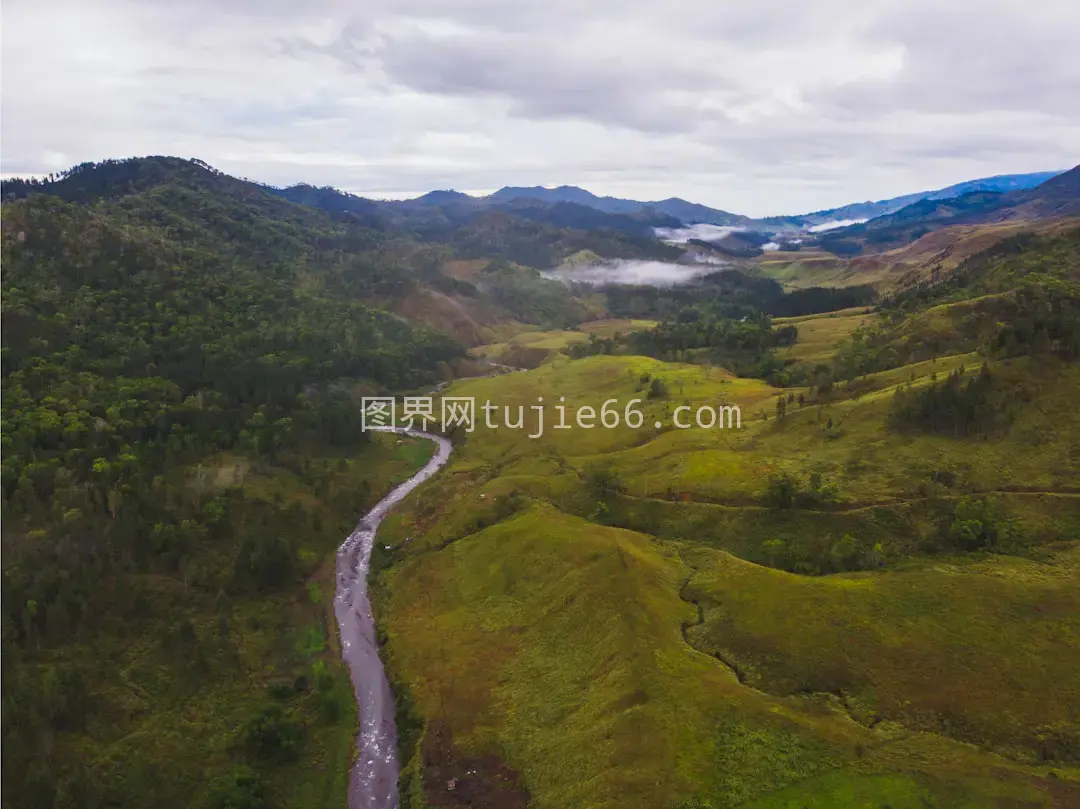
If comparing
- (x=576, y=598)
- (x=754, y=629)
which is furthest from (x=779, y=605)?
(x=576, y=598)

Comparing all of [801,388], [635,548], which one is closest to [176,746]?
[635,548]

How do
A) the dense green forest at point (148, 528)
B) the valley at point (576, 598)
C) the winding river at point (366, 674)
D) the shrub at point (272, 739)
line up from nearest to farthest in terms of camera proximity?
1. the valley at point (576, 598)
2. the winding river at point (366, 674)
3. the dense green forest at point (148, 528)
4. the shrub at point (272, 739)

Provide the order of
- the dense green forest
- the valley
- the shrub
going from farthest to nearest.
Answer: the shrub < the dense green forest < the valley

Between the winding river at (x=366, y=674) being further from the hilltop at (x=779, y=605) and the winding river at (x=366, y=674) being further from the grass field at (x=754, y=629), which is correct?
the grass field at (x=754, y=629)

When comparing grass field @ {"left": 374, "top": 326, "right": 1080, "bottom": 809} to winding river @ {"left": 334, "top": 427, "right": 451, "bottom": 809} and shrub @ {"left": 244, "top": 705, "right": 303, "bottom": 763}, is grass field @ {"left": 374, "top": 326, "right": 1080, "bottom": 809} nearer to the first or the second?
winding river @ {"left": 334, "top": 427, "right": 451, "bottom": 809}

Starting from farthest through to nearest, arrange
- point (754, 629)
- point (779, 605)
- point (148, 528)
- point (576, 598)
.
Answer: point (148, 528) → point (576, 598) → point (779, 605) → point (754, 629)

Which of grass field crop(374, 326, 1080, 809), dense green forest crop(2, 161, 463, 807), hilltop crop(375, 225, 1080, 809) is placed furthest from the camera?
dense green forest crop(2, 161, 463, 807)

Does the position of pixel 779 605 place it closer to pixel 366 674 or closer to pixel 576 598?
pixel 576 598

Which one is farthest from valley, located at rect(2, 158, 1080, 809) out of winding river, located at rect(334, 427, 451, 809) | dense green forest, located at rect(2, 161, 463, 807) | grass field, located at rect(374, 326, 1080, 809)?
winding river, located at rect(334, 427, 451, 809)

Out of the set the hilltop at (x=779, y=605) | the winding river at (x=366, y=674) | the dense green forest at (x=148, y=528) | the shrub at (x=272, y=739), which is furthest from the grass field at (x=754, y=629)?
the dense green forest at (x=148, y=528)
